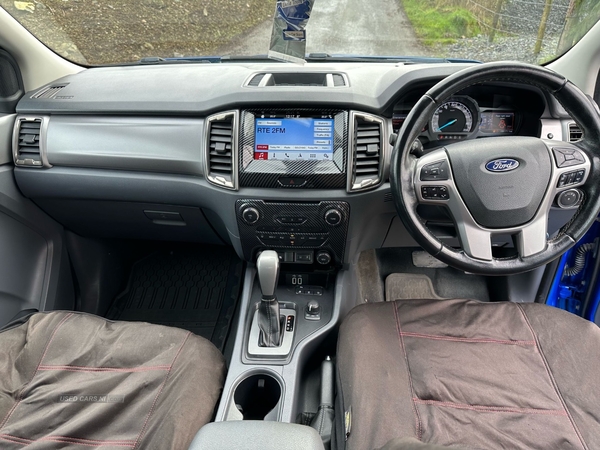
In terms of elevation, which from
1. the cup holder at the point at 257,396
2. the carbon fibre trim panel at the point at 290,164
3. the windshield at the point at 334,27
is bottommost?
the cup holder at the point at 257,396

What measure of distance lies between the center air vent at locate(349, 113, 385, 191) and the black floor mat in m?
1.05

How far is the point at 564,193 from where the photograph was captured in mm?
1267

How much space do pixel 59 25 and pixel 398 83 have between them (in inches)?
54.9

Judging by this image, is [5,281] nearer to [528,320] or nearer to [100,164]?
[100,164]

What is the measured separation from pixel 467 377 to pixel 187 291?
1.48m

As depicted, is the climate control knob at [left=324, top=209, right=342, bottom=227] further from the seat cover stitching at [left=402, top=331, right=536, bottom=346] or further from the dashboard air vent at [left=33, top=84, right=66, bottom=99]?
the dashboard air vent at [left=33, top=84, right=66, bottom=99]

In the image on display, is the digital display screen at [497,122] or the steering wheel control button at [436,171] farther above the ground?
the digital display screen at [497,122]

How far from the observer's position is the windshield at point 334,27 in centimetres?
157

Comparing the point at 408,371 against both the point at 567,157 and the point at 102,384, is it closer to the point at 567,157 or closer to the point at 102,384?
the point at 567,157

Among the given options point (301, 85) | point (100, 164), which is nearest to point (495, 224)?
point (301, 85)

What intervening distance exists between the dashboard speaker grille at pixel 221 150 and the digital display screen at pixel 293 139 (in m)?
0.09

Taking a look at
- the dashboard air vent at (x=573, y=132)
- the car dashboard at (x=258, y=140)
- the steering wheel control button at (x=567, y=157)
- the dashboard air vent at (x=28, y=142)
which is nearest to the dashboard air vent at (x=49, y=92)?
the car dashboard at (x=258, y=140)

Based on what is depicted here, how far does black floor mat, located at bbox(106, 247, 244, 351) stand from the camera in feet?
6.95

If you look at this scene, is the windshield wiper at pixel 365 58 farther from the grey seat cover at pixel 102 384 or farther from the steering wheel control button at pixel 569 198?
the grey seat cover at pixel 102 384
